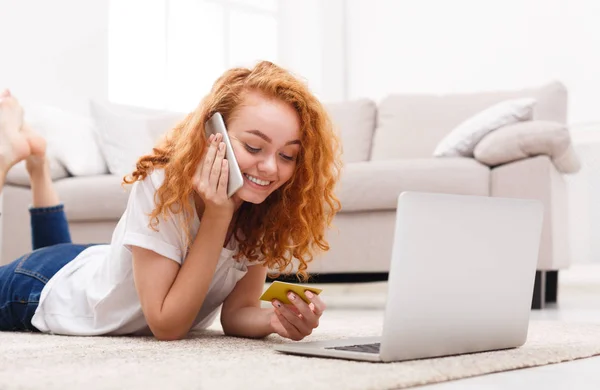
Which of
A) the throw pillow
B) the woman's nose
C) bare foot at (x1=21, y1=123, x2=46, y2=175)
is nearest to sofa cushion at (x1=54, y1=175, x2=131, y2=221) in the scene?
bare foot at (x1=21, y1=123, x2=46, y2=175)

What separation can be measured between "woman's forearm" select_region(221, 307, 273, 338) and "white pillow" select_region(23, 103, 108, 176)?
198cm

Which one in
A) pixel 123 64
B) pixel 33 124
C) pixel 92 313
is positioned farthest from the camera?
pixel 123 64

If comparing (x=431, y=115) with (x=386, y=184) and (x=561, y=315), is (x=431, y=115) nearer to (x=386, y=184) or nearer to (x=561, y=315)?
(x=386, y=184)

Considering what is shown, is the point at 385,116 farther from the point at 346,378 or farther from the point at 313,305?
the point at 346,378

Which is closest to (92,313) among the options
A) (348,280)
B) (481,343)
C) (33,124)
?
(481,343)

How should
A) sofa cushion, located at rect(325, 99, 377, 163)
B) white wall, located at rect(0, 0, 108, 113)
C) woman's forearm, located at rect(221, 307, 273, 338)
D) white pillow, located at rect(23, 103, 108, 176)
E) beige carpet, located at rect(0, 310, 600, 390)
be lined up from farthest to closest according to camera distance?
white wall, located at rect(0, 0, 108, 113) < sofa cushion, located at rect(325, 99, 377, 163) < white pillow, located at rect(23, 103, 108, 176) < woman's forearm, located at rect(221, 307, 273, 338) < beige carpet, located at rect(0, 310, 600, 390)

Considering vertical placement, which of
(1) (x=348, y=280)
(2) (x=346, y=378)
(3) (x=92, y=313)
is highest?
(2) (x=346, y=378)

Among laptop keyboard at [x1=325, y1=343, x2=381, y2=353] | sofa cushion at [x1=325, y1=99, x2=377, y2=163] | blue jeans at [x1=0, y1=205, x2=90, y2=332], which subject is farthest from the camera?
sofa cushion at [x1=325, y1=99, x2=377, y2=163]

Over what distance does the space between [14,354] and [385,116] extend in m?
2.72

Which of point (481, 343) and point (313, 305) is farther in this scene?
point (313, 305)

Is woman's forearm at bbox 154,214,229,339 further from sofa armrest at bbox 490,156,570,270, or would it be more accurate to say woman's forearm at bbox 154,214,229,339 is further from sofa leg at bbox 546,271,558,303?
sofa leg at bbox 546,271,558,303

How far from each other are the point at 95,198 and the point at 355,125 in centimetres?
133

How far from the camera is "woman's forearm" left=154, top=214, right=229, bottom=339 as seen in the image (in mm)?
1386

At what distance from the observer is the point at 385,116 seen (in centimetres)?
374
